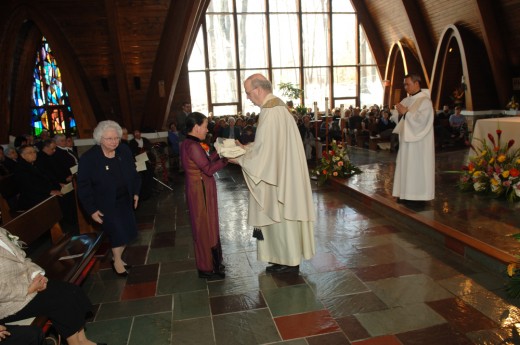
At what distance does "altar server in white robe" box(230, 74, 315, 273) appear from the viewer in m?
3.44

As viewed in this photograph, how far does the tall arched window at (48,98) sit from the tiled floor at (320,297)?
951cm

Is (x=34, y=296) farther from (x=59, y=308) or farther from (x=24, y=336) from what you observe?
(x=24, y=336)

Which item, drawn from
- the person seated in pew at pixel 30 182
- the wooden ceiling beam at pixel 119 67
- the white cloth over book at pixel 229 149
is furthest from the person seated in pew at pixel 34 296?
the wooden ceiling beam at pixel 119 67

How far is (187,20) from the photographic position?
10.0 m

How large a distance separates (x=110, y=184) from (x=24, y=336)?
1.62 meters

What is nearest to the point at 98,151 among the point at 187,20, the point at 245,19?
the point at 187,20

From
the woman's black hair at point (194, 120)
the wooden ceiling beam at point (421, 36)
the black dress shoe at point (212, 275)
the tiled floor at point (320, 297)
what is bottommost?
the tiled floor at point (320, 297)

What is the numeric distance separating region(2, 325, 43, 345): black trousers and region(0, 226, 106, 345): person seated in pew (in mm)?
174

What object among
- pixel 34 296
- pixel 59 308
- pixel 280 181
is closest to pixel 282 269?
pixel 280 181

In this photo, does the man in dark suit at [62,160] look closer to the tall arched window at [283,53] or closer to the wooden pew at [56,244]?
the wooden pew at [56,244]

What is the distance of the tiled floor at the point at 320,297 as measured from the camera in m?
2.73

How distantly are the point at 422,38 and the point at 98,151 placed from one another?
14850mm

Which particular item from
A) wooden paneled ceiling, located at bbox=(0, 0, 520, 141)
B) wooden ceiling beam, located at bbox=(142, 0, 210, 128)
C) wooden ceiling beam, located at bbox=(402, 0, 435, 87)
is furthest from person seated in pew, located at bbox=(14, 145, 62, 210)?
wooden ceiling beam, located at bbox=(402, 0, 435, 87)

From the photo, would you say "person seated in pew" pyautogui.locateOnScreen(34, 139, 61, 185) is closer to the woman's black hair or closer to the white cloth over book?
the woman's black hair
